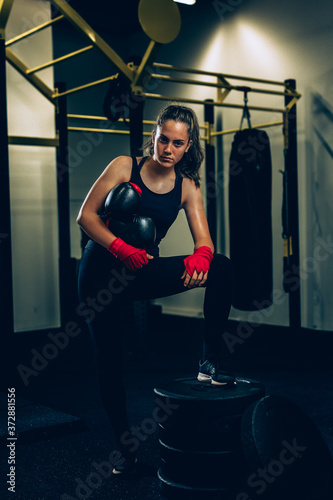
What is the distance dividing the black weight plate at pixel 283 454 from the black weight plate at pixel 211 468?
11 centimetres

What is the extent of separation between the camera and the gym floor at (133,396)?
212 centimetres

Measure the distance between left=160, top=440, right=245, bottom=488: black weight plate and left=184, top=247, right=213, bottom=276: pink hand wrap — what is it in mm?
608

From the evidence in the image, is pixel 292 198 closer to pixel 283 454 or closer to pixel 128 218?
pixel 128 218

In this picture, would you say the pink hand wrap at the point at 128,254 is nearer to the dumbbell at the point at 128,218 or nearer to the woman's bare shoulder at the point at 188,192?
the dumbbell at the point at 128,218

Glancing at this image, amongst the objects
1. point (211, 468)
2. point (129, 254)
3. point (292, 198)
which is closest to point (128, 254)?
point (129, 254)

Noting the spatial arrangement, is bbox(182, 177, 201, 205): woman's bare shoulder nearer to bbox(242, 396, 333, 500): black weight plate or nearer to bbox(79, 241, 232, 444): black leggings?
bbox(79, 241, 232, 444): black leggings

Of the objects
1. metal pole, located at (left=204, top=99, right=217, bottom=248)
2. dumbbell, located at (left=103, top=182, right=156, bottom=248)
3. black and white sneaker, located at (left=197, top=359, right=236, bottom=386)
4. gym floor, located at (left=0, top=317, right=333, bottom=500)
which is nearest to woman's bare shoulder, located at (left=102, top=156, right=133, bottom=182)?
dumbbell, located at (left=103, top=182, right=156, bottom=248)

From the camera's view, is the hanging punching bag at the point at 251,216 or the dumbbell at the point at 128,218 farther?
the hanging punching bag at the point at 251,216

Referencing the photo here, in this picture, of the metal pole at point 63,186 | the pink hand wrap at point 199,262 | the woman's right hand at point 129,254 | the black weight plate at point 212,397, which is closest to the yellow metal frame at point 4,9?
the metal pole at point 63,186

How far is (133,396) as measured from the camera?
340cm

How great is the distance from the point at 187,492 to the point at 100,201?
1.05 metres

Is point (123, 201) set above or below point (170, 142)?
below

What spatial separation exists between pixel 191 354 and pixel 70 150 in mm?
3048

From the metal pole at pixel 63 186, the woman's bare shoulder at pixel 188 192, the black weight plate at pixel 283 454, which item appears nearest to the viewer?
the black weight plate at pixel 283 454
